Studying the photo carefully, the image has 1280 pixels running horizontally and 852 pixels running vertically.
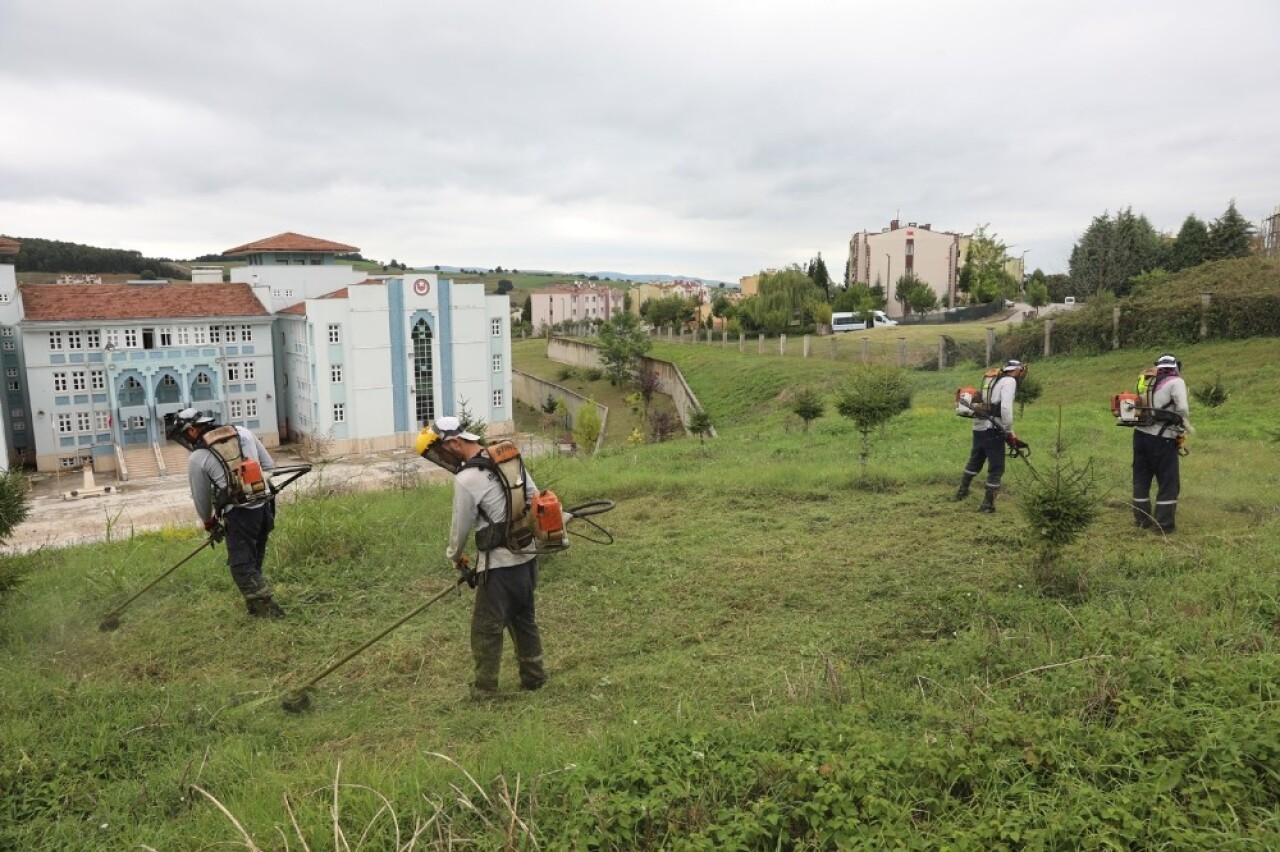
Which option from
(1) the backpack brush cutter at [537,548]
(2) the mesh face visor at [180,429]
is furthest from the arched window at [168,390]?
(1) the backpack brush cutter at [537,548]

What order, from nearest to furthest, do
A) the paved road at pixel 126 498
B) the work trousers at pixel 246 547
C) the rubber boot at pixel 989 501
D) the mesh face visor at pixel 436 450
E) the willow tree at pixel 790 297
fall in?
1. the mesh face visor at pixel 436 450
2. the work trousers at pixel 246 547
3. the rubber boot at pixel 989 501
4. the paved road at pixel 126 498
5. the willow tree at pixel 790 297

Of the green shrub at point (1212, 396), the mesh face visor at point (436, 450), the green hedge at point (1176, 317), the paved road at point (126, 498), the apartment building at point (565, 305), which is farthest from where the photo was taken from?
the apartment building at point (565, 305)

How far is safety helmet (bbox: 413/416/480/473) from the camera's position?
5.66 m

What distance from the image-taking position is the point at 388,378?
42875mm

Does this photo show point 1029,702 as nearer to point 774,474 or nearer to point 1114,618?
point 1114,618

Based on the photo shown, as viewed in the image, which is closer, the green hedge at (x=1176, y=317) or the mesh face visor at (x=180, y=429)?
the mesh face visor at (x=180, y=429)

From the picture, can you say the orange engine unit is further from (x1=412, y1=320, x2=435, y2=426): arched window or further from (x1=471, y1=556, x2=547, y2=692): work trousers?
(x1=412, y1=320, x2=435, y2=426): arched window

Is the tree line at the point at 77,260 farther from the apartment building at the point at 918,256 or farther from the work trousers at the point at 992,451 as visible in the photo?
the work trousers at the point at 992,451

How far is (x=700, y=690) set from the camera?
16.9ft

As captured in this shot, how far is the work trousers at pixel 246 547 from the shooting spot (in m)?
7.15

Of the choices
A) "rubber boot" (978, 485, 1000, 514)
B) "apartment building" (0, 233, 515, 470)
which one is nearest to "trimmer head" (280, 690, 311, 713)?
"rubber boot" (978, 485, 1000, 514)

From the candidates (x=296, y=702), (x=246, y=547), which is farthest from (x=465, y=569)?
(x=246, y=547)

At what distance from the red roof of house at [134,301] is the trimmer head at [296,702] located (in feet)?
137

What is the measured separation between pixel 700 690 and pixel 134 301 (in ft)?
148
